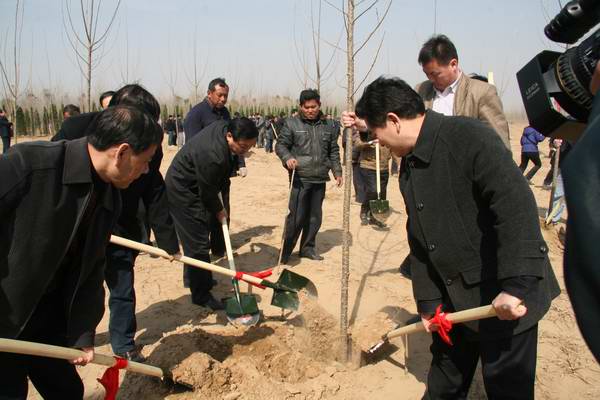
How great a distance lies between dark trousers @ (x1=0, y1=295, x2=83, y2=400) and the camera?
2.00 meters

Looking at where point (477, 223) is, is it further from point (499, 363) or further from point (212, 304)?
point (212, 304)

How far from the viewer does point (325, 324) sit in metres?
3.96

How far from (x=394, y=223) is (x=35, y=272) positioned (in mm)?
6462

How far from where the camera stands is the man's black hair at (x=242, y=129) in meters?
3.86

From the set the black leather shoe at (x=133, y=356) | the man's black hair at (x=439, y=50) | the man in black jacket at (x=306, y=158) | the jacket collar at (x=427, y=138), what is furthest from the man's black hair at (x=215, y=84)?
the jacket collar at (x=427, y=138)

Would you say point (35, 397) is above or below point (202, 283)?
below

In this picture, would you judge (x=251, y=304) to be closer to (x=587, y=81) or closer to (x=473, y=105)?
(x=473, y=105)

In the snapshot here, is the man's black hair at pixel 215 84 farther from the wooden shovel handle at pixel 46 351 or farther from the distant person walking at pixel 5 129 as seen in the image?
the distant person walking at pixel 5 129

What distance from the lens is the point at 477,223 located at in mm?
2002

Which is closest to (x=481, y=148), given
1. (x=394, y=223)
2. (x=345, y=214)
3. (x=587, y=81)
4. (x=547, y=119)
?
(x=547, y=119)

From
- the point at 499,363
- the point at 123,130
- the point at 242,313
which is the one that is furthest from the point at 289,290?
the point at 123,130

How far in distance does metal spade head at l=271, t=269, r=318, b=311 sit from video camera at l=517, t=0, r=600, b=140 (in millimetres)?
2926

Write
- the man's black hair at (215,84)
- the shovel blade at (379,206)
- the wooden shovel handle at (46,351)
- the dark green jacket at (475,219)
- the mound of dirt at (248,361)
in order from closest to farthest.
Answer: the wooden shovel handle at (46,351), the dark green jacket at (475,219), the mound of dirt at (248,361), the man's black hair at (215,84), the shovel blade at (379,206)

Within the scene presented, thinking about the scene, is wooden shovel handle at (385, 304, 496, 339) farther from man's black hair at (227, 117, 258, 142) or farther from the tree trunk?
man's black hair at (227, 117, 258, 142)
